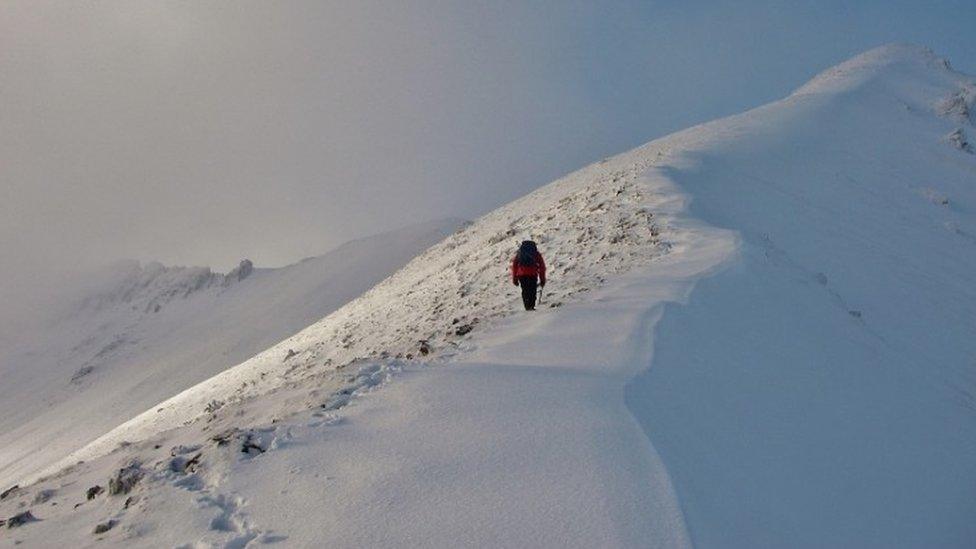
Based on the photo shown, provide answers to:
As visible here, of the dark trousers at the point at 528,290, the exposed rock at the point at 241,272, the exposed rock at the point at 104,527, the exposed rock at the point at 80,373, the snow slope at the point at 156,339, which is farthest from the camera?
the exposed rock at the point at 241,272

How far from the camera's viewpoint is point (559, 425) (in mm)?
6621

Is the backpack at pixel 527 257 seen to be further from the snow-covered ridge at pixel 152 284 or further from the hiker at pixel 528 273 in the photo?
the snow-covered ridge at pixel 152 284

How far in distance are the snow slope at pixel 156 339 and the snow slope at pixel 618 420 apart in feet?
74.1

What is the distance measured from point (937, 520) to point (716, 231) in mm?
9493

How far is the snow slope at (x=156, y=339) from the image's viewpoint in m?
39.5

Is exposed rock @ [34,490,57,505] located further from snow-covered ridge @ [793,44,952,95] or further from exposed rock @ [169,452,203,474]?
snow-covered ridge @ [793,44,952,95]

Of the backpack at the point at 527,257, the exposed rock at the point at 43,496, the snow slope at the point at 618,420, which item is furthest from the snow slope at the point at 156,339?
the backpack at the point at 527,257

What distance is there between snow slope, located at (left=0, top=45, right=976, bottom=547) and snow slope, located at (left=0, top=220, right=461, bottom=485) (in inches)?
889

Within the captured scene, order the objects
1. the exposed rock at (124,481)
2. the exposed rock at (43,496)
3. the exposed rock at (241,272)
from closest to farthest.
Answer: the exposed rock at (124,481), the exposed rock at (43,496), the exposed rock at (241,272)

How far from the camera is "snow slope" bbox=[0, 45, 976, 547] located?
5.52 meters

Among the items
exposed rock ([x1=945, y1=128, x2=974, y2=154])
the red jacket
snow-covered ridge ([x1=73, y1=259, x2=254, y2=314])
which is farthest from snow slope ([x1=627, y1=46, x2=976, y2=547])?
snow-covered ridge ([x1=73, y1=259, x2=254, y2=314])

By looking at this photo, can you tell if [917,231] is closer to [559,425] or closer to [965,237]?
[965,237]

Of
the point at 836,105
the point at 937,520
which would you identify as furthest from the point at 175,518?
the point at 836,105

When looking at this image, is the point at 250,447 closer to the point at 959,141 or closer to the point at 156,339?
the point at 959,141
